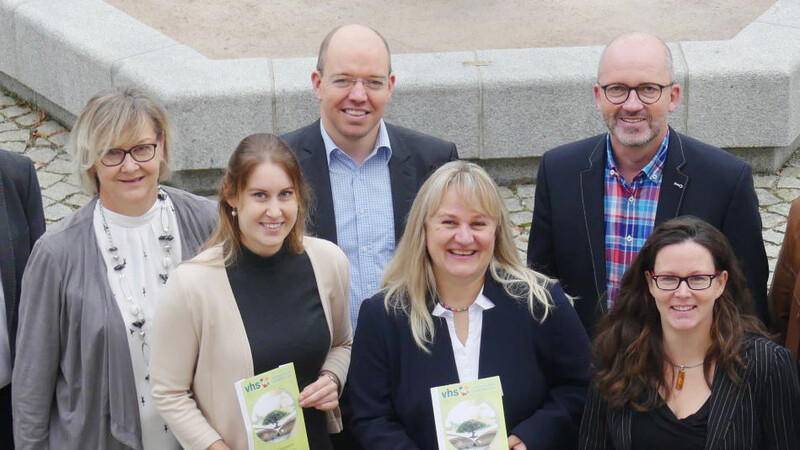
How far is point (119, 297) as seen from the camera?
4.50 m

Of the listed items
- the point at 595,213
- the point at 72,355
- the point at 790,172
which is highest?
the point at 790,172

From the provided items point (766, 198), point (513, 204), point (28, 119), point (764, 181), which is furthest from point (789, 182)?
point (28, 119)

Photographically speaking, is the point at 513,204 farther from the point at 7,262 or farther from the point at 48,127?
the point at 7,262

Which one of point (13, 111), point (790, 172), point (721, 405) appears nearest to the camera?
point (721, 405)

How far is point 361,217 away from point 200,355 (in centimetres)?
108

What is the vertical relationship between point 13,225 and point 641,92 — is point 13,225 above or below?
below

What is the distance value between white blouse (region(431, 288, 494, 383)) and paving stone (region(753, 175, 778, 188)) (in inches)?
172

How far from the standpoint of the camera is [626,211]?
487 cm

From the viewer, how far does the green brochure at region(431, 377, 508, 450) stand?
13.5 ft

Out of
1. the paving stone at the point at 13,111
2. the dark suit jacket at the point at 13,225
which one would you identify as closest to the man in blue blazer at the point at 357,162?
the dark suit jacket at the point at 13,225

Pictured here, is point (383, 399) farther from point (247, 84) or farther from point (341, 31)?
point (247, 84)

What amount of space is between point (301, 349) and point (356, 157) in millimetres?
1064

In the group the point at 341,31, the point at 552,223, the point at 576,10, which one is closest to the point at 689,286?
the point at 552,223

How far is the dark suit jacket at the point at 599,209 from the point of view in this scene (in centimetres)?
477
